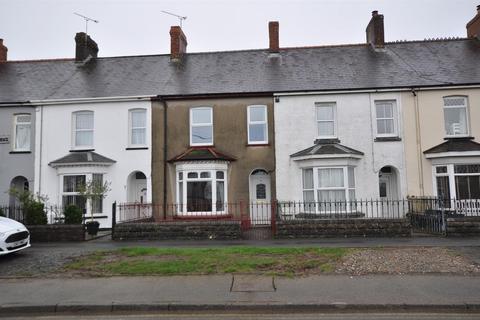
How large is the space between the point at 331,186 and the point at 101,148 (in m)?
10.9

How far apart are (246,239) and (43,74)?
644 inches

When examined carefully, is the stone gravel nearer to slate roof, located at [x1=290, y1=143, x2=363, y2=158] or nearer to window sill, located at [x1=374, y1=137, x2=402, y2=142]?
slate roof, located at [x1=290, y1=143, x2=363, y2=158]

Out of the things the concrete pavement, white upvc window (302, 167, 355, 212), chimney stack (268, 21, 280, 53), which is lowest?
the concrete pavement

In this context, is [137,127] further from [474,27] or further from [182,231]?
[474,27]

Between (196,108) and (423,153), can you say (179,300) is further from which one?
(423,153)

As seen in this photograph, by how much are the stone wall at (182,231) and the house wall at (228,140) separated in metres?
4.62

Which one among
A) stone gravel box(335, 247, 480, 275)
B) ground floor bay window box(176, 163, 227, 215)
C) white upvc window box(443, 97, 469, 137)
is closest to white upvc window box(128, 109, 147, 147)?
ground floor bay window box(176, 163, 227, 215)

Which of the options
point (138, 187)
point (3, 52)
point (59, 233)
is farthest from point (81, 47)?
point (59, 233)

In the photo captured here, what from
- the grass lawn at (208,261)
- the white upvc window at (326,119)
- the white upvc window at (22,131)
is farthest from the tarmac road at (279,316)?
the white upvc window at (22,131)

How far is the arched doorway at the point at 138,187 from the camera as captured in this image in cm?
1985

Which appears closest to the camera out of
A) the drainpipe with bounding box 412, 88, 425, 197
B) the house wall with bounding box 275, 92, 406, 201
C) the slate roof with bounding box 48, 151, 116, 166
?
the drainpipe with bounding box 412, 88, 425, 197

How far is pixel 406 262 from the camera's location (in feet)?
31.4

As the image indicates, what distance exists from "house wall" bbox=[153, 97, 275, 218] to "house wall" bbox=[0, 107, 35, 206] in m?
6.16

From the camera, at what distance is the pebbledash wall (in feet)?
63.4
